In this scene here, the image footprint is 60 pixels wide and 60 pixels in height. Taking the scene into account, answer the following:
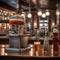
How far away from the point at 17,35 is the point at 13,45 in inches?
4.9

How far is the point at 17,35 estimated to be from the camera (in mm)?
2100

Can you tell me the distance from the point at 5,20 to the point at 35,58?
15.7 meters

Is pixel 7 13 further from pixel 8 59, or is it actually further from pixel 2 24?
pixel 8 59

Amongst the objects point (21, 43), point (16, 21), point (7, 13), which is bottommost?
point (21, 43)

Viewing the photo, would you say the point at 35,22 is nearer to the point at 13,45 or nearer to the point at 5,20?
the point at 5,20

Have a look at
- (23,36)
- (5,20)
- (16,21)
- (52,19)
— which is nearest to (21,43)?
(23,36)

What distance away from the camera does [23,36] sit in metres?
2.14

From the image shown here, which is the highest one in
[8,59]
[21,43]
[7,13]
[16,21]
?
[7,13]

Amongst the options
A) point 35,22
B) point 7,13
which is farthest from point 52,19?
→ point 7,13

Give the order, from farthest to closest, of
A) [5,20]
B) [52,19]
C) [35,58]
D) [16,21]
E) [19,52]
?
[52,19] → [5,20] → [16,21] → [19,52] → [35,58]

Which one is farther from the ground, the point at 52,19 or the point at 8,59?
the point at 52,19

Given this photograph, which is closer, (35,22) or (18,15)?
(18,15)

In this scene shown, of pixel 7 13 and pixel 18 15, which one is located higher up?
pixel 7 13

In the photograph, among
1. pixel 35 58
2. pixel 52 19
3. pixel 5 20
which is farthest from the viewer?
pixel 52 19
